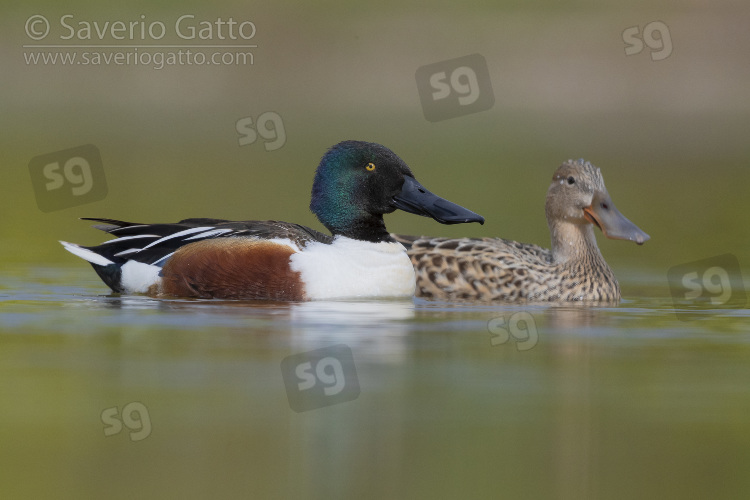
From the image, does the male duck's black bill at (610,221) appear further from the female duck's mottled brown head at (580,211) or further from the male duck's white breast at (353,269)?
the male duck's white breast at (353,269)

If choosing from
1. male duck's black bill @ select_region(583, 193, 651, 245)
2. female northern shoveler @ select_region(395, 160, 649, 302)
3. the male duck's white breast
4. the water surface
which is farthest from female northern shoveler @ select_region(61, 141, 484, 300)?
male duck's black bill @ select_region(583, 193, 651, 245)

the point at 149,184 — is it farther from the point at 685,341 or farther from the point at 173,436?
the point at 173,436

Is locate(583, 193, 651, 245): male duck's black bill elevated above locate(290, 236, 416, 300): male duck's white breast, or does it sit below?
above

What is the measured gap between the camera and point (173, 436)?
6.04m

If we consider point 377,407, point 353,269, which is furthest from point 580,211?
point 377,407

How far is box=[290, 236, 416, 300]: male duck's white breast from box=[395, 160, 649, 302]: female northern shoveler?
77 centimetres

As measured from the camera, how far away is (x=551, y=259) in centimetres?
1112

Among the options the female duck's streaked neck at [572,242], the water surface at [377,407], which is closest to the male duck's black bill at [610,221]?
the female duck's streaked neck at [572,242]

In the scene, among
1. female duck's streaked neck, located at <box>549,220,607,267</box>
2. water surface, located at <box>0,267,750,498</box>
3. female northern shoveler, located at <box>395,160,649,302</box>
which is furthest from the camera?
female duck's streaked neck, located at <box>549,220,607,267</box>

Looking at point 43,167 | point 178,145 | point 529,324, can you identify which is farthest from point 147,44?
point 529,324

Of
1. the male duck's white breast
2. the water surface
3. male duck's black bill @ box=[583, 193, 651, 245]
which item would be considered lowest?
the water surface

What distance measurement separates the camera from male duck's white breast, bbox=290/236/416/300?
936 cm

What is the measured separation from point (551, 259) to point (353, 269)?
2174mm

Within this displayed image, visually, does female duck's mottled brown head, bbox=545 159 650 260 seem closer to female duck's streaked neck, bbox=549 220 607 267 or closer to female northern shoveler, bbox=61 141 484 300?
female duck's streaked neck, bbox=549 220 607 267
